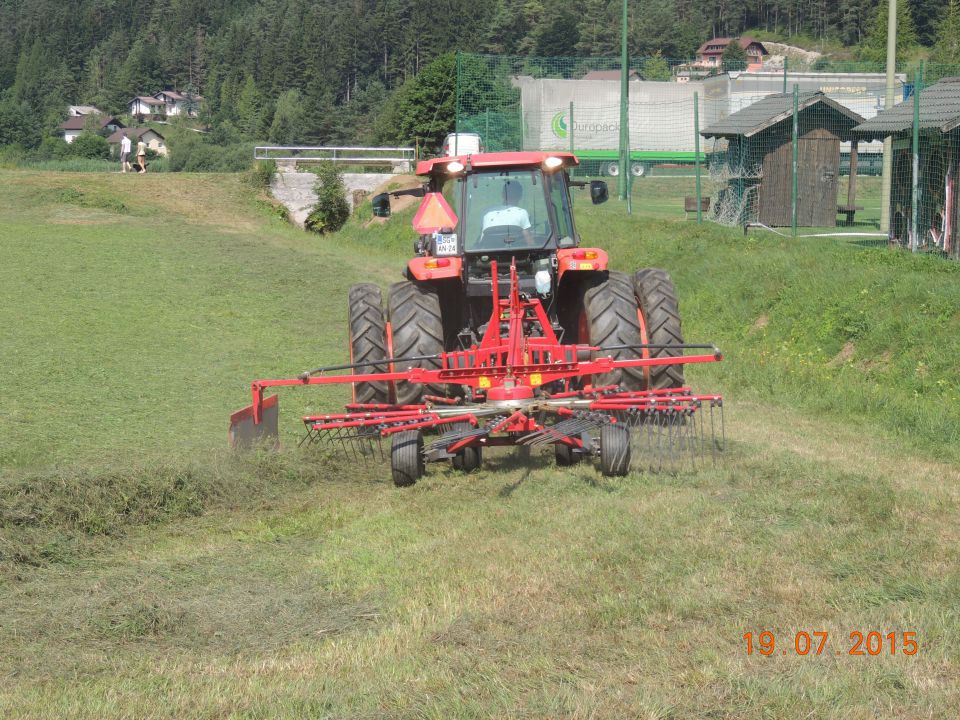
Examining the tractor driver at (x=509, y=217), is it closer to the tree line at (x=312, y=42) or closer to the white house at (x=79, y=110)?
the tree line at (x=312, y=42)

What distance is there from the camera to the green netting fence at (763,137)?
52.6 ft

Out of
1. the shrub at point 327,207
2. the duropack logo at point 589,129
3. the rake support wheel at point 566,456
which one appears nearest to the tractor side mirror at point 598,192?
the rake support wheel at point 566,456

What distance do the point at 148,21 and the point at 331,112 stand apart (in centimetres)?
8402

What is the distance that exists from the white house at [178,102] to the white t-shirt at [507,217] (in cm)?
14222

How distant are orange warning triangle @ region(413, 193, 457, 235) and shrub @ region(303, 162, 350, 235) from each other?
23726 millimetres

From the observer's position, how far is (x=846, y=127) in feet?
80.4

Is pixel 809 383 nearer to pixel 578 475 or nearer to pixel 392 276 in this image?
pixel 578 475

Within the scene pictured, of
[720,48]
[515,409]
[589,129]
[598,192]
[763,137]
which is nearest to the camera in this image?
[515,409]

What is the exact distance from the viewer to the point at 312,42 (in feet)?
371

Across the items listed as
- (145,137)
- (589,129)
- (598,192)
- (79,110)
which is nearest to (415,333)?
(598,192)

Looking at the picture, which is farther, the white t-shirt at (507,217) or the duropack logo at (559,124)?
the duropack logo at (559,124)

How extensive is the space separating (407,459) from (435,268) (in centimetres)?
188

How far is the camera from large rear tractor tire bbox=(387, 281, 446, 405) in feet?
28.7

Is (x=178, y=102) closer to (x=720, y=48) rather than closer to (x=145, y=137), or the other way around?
(x=145, y=137)
